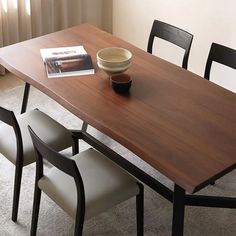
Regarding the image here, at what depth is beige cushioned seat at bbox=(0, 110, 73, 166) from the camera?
2.73 meters

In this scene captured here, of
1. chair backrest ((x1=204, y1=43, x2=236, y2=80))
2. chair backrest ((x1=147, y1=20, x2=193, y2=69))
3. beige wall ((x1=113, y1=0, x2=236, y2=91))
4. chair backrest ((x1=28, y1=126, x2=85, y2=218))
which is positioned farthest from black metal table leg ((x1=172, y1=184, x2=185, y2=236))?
beige wall ((x1=113, y1=0, x2=236, y2=91))

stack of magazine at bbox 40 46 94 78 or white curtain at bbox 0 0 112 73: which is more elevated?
stack of magazine at bbox 40 46 94 78

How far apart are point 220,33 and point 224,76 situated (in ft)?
1.08

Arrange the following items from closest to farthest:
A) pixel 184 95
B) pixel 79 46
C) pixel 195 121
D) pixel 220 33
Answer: pixel 195 121
pixel 184 95
pixel 79 46
pixel 220 33

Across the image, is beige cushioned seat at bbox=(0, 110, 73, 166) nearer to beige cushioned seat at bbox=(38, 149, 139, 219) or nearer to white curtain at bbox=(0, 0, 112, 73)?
beige cushioned seat at bbox=(38, 149, 139, 219)

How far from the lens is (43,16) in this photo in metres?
4.39

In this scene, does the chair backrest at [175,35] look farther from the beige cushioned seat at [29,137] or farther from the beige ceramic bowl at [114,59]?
the beige cushioned seat at [29,137]

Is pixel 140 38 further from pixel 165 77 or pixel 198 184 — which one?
pixel 198 184

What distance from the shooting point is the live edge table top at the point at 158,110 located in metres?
2.17

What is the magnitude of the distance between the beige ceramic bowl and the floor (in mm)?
1515

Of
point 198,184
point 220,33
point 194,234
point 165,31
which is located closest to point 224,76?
point 220,33

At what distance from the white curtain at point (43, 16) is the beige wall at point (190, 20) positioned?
7.7 inches

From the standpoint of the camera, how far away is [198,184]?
2041 millimetres

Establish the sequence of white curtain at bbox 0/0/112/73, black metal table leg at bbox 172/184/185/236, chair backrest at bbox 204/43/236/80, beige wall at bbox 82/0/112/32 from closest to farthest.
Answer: black metal table leg at bbox 172/184/185/236, chair backrest at bbox 204/43/236/80, white curtain at bbox 0/0/112/73, beige wall at bbox 82/0/112/32
